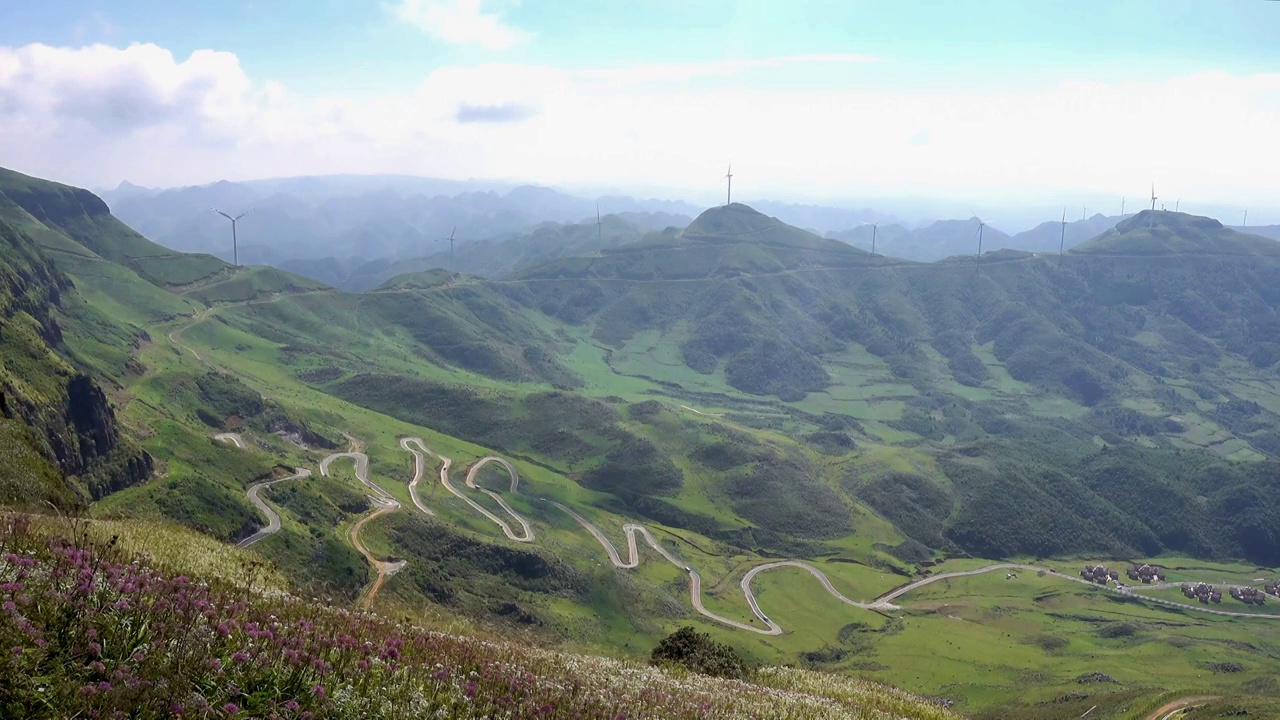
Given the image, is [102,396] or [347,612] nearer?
[347,612]

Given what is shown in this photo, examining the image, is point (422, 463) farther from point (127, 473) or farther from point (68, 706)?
point (68, 706)

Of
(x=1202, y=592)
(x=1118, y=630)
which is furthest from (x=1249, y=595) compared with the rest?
(x=1118, y=630)

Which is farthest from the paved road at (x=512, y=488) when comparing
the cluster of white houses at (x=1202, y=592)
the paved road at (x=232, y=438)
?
the cluster of white houses at (x=1202, y=592)

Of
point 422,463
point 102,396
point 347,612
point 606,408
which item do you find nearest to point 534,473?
point 422,463

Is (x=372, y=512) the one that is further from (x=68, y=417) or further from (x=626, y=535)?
(x=626, y=535)

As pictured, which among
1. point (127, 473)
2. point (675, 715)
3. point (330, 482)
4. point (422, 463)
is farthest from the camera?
point (422, 463)
